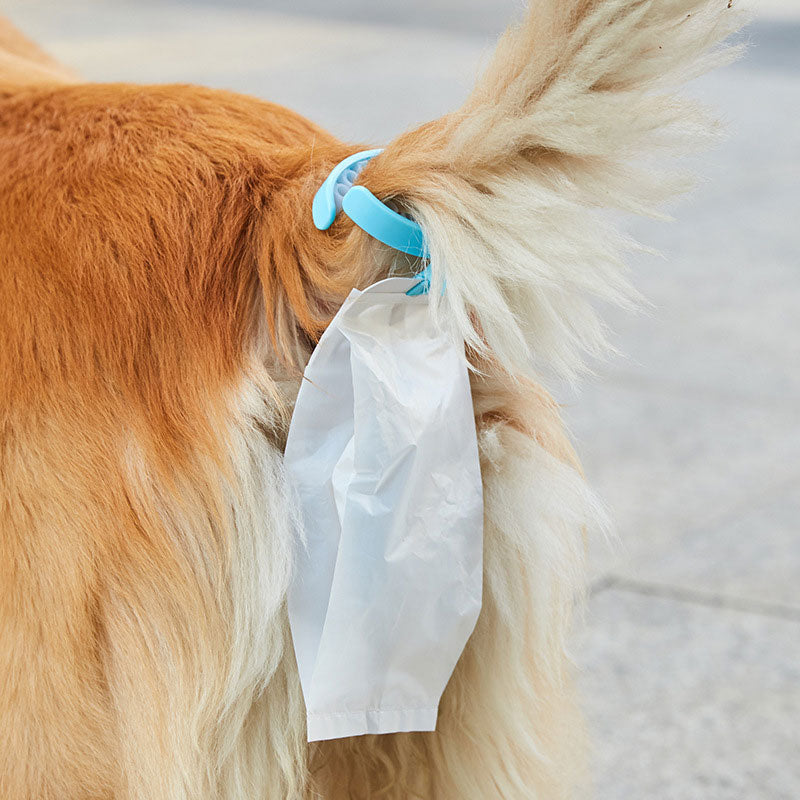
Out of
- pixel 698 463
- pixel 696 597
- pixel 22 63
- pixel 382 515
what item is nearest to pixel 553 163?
pixel 382 515

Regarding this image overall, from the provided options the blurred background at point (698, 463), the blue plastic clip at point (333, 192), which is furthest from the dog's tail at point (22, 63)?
the blue plastic clip at point (333, 192)

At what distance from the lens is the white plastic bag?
1.32 metres

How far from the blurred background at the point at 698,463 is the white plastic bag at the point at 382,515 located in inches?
9.8

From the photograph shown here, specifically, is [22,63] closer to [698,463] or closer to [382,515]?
[382,515]

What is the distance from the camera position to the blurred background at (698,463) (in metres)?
2.51

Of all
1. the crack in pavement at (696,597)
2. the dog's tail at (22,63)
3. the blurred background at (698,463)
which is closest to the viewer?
the dog's tail at (22,63)

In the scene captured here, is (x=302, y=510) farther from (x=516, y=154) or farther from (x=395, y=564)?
(x=516, y=154)

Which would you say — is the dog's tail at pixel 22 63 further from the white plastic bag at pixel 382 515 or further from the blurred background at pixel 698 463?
the white plastic bag at pixel 382 515

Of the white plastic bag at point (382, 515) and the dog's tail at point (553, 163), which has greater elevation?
the dog's tail at point (553, 163)

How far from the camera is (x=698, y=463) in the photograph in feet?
12.4

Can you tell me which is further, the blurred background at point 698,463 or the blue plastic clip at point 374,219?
the blurred background at point 698,463

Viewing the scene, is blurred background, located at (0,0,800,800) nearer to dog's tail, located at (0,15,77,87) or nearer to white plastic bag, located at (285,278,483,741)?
white plastic bag, located at (285,278,483,741)

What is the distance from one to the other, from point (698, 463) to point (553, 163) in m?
2.70

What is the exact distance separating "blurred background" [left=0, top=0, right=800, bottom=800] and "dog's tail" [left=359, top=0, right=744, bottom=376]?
0.10 m
